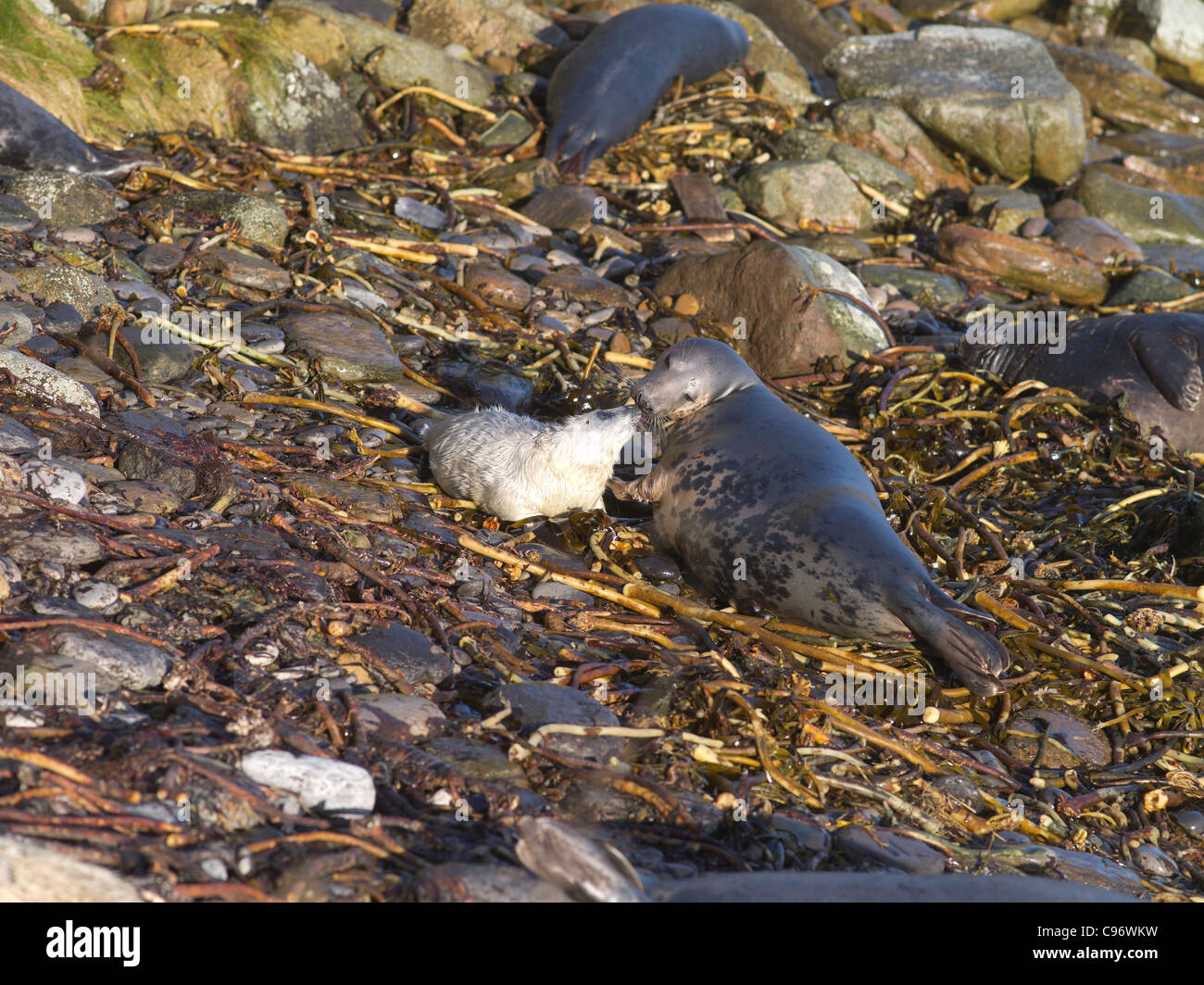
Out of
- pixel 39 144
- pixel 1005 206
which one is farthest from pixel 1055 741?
pixel 1005 206

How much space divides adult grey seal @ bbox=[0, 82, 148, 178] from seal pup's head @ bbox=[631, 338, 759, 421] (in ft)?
12.0

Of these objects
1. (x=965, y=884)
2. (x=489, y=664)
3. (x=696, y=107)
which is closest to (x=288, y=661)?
(x=489, y=664)

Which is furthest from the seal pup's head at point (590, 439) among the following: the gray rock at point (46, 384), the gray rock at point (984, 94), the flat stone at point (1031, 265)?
the gray rock at point (984, 94)

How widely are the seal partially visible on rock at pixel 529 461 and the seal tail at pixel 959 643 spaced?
1.42m

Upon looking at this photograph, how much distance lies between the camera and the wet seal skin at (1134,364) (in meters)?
6.66

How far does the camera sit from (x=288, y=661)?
10.6 ft

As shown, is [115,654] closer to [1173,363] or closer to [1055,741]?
[1055,741]

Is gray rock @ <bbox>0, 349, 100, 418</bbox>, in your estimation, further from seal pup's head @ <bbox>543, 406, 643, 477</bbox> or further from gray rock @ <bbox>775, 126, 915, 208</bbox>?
gray rock @ <bbox>775, 126, 915, 208</bbox>

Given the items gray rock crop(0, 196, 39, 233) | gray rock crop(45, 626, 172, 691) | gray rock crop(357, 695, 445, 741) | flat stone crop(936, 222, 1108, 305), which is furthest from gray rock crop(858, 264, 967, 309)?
gray rock crop(45, 626, 172, 691)

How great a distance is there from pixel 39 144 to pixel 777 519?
15.7 ft

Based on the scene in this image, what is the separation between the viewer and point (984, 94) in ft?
35.9

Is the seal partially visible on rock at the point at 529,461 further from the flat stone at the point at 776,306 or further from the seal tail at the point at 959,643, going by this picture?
the flat stone at the point at 776,306

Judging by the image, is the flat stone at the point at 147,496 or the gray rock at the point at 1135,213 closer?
the flat stone at the point at 147,496

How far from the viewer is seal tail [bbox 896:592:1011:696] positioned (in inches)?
154
